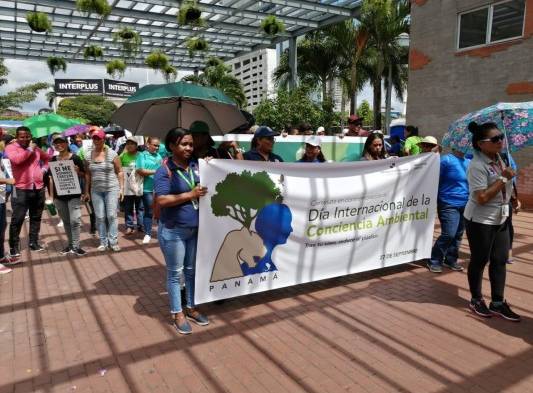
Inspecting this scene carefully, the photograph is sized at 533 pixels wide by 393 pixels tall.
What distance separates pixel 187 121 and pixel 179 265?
2.45m

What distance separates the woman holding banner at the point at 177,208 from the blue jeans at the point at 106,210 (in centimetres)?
274

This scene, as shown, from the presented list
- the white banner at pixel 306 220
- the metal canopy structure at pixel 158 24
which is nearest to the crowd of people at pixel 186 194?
the white banner at pixel 306 220

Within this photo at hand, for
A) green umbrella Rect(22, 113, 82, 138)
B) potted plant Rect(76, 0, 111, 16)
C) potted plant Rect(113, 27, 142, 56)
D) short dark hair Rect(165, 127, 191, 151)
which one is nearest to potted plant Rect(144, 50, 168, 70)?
potted plant Rect(113, 27, 142, 56)

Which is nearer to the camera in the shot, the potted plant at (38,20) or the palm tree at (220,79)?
the potted plant at (38,20)

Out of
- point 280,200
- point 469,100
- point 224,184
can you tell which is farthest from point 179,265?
point 469,100

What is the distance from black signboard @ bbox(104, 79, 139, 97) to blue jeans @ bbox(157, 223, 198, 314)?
66.0m

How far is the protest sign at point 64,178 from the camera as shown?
5.69 meters

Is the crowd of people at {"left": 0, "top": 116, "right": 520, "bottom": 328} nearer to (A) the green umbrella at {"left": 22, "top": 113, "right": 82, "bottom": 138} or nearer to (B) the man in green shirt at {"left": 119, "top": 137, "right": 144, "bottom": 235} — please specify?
(B) the man in green shirt at {"left": 119, "top": 137, "right": 144, "bottom": 235}

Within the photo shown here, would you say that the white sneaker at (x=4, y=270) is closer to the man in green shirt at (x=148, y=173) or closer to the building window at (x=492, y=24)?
the man in green shirt at (x=148, y=173)

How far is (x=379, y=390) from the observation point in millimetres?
2771

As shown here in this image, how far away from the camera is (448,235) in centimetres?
495

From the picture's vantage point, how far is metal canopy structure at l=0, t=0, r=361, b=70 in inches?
626

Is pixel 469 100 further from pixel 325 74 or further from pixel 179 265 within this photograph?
pixel 325 74

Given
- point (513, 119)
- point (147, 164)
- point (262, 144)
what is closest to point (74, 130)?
point (147, 164)
